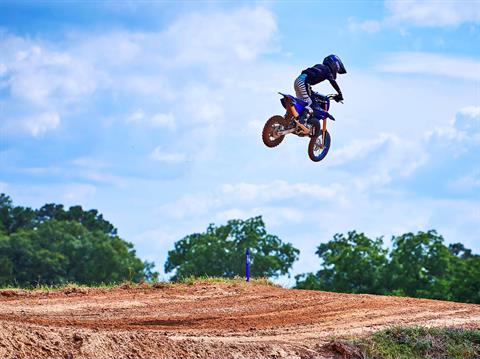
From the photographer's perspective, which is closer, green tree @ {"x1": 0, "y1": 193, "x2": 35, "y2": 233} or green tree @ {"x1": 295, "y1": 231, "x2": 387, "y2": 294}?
green tree @ {"x1": 295, "y1": 231, "x2": 387, "y2": 294}

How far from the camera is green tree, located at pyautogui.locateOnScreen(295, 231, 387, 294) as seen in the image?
188 feet

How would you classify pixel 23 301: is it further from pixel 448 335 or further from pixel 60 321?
pixel 448 335

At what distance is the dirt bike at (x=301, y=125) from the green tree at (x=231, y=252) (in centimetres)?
4242

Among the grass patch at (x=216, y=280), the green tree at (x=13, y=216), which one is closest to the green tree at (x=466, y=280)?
the grass patch at (x=216, y=280)

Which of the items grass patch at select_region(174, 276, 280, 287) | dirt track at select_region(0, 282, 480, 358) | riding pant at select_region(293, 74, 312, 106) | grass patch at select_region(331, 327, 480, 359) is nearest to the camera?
dirt track at select_region(0, 282, 480, 358)

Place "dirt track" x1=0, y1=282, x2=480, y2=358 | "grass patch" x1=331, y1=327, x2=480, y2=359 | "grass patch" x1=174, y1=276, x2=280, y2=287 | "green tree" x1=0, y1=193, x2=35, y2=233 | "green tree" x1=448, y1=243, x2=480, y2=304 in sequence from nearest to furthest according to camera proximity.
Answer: "dirt track" x1=0, y1=282, x2=480, y2=358 → "grass patch" x1=331, y1=327, x2=480, y2=359 → "grass patch" x1=174, y1=276, x2=280, y2=287 → "green tree" x1=448, y1=243, x2=480, y2=304 → "green tree" x1=0, y1=193, x2=35, y2=233

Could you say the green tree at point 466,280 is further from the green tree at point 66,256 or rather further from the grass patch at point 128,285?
the grass patch at point 128,285

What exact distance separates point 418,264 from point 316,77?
36993 mm

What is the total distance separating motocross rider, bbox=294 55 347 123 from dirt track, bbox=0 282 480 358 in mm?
4722

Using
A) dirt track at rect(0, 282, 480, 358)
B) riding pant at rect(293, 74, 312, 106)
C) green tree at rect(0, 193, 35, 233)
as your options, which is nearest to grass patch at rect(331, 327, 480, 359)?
dirt track at rect(0, 282, 480, 358)

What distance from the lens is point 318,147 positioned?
23.0 meters

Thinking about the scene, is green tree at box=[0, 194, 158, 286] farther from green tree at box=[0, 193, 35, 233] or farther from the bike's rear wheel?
the bike's rear wheel

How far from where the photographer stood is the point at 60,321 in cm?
1672

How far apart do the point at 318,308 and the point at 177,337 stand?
5.38 metres
